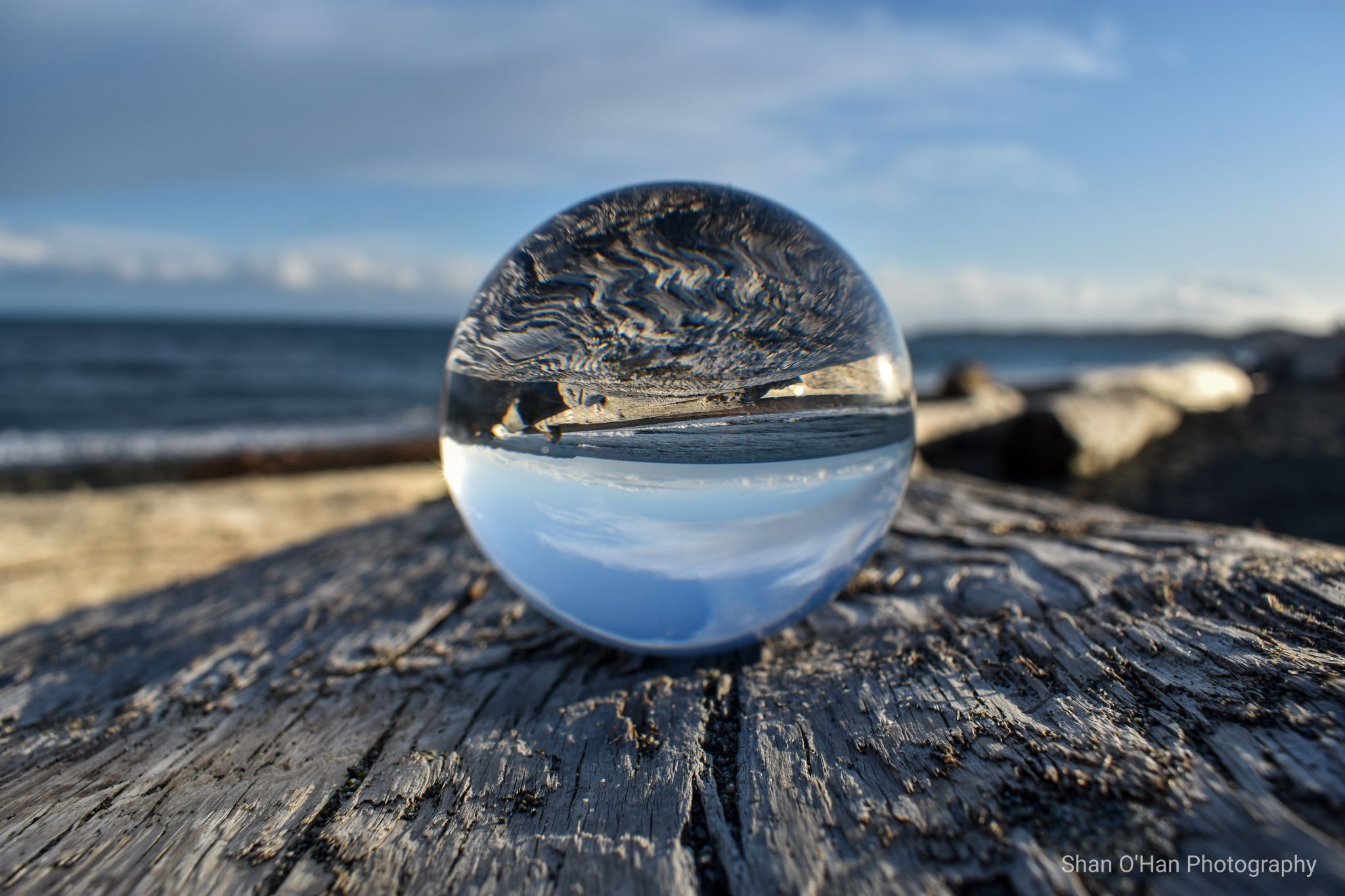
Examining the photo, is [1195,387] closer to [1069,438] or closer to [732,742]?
[1069,438]

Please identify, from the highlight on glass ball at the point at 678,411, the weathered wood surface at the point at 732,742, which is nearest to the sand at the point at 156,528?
the weathered wood surface at the point at 732,742

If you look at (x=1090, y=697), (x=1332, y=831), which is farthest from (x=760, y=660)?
(x=1332, y=831)

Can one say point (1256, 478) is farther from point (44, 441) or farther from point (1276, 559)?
point (44, 441)

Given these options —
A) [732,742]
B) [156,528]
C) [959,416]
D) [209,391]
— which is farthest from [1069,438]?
[209,391]

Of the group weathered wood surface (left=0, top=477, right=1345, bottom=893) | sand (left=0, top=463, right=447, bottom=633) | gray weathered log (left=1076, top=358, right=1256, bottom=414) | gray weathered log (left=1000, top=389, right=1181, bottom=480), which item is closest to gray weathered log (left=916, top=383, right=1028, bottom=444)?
gray weathered log (left=1000, top=389, right=1181, bottom=480)

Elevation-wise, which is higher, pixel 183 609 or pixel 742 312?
pixel 742 312

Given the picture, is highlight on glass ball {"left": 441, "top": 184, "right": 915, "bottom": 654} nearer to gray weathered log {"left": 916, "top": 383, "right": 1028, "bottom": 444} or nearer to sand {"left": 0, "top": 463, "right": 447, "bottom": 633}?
sand {"left": 0, "top": 463, "right": 447, "bottom": 633}

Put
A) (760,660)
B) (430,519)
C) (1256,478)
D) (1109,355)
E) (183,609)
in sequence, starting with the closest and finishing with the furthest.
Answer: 1. (760,660)
2. (183,609)
3. (430,519)
4. (1256,478)
5. (1109,355)
